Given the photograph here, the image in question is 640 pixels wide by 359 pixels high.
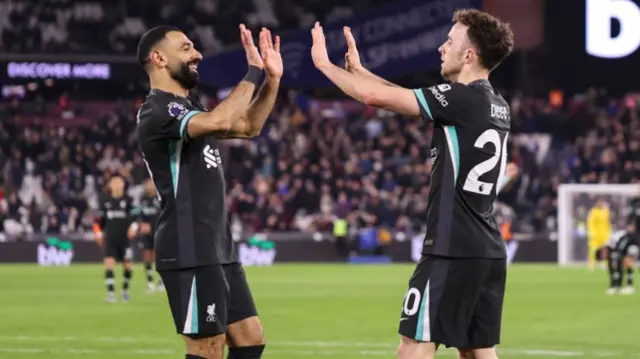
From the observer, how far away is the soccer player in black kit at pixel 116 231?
2288cm

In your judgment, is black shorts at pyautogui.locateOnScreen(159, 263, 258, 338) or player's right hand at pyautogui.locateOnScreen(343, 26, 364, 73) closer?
player's right hand at pyautogui.locateOnScreen(343, 26, 364, 73)

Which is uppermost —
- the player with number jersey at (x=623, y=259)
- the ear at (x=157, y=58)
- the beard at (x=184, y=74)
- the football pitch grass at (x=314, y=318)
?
the ear at (x=157, y=58)

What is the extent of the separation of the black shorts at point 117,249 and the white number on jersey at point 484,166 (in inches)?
635

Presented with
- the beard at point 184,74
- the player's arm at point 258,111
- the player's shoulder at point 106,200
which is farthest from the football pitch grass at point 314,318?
the beard at point 184,74

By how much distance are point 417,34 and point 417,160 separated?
4.81 metres

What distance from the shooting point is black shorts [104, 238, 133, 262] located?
75.2 feet

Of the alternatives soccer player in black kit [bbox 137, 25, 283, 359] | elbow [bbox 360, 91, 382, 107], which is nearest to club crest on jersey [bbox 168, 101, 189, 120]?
soccer player in black kit [bbox 137, 25, 283, 359]

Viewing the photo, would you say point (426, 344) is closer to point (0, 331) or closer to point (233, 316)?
point (233, 316)

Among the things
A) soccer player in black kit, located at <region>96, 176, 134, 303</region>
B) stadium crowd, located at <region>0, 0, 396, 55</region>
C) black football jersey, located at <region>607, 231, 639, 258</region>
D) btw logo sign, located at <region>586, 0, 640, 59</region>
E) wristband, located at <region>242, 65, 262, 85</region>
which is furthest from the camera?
stadium crowd, located at <region>0, 0, 396, 55</region>

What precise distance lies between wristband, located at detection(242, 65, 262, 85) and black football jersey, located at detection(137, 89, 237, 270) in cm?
34

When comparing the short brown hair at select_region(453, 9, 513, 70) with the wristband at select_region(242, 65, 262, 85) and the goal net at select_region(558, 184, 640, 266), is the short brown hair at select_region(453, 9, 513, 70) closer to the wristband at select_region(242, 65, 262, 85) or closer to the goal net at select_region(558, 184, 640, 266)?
the wristband at select_region(242, 65, 262, 85)

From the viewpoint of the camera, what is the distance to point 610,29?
3381 centimetres

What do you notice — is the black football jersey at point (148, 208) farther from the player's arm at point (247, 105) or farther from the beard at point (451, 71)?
the beard at point (451, 71)

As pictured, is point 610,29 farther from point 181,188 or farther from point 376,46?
point 181,188
